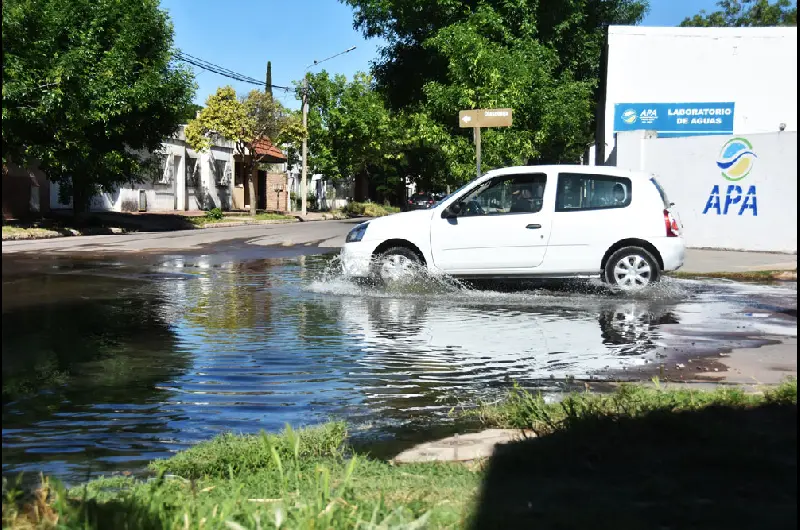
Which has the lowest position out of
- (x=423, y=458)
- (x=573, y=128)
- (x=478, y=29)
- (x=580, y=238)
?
(x=423, y=458)

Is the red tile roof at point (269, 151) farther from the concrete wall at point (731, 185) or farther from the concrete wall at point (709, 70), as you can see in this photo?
the concrete wall at point (731, 185)

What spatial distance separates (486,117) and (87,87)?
1414cm

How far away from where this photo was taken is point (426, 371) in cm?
704

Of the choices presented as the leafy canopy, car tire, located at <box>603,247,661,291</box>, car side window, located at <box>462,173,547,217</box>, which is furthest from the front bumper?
the leafy canopy

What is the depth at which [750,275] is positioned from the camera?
1456 centimetres

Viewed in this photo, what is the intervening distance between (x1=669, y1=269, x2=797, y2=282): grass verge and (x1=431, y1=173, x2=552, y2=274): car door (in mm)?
3771

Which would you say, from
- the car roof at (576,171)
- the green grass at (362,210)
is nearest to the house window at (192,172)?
the green grass at (362,210)

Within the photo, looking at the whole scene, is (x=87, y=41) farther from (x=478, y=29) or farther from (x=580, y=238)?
(x=580, y=238)

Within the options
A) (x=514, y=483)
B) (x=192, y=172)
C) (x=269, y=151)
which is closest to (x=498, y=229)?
(x=514, y=483)

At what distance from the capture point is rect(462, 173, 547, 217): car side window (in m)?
12.2

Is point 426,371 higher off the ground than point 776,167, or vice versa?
point 776,167

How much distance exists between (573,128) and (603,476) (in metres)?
31.6

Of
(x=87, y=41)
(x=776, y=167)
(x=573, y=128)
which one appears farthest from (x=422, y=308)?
(x=573, y=128)

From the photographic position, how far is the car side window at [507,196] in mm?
12164
